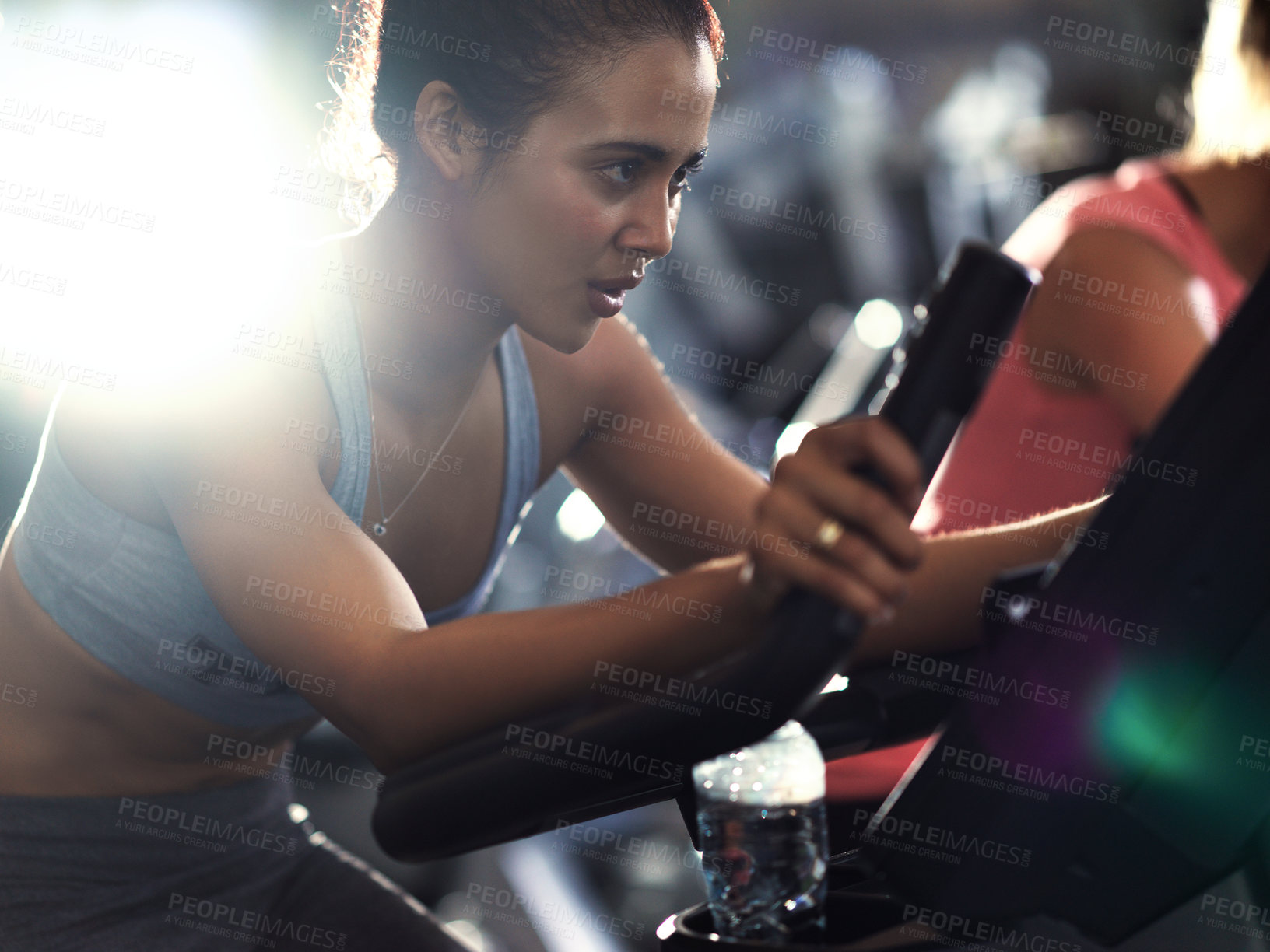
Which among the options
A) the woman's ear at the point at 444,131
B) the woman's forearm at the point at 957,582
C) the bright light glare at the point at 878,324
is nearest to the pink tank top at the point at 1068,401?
the woman's forearm at the point at 957,582

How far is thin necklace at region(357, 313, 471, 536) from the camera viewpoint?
1.05 meters

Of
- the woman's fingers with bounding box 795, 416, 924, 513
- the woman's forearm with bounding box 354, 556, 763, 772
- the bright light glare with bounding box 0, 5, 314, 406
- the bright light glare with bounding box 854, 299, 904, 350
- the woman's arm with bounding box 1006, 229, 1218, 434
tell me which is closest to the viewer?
the woman's fingers with bounding box 795, 416, 924, 513

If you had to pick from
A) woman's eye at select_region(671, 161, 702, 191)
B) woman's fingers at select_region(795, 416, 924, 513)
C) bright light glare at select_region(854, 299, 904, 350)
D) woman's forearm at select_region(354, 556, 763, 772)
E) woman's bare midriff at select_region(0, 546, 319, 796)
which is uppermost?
bright light glare at select_region(854, 299, 904, 350)

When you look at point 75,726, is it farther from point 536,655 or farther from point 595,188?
point 595,188

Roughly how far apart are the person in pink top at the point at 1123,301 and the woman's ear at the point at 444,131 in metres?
0.72

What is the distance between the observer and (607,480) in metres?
1.46

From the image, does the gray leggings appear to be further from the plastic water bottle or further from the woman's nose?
the woman's nose

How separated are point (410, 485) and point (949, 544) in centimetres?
65

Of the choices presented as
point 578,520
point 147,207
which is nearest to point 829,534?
point 147,207

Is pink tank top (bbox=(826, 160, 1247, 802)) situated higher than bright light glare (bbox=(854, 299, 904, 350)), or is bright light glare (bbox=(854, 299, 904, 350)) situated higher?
bright light glare (bbox=(854, 299, 904, 350))

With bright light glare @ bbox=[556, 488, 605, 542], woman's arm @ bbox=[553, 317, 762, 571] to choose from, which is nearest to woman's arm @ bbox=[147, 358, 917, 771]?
woman's arm @ bbox=[553, 317, 762, 571]

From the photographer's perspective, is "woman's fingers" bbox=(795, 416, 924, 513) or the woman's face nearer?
"woman's fingers" bbox=(795, 416, 924, 513)

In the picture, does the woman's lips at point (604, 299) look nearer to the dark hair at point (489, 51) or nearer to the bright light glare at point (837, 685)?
the dark hair at point (489, 51)

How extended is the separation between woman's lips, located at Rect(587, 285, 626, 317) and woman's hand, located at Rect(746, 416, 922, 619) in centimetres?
54
